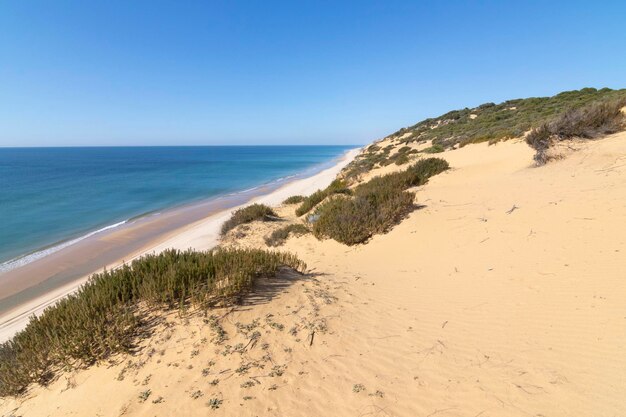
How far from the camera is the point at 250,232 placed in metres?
12.1

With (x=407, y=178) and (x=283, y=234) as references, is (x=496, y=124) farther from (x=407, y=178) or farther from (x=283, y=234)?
(x=283, y=234)

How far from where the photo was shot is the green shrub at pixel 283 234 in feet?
34.4

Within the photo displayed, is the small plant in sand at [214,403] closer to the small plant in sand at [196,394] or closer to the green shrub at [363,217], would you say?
the small plant in sand at [196,394]

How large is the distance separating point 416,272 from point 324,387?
4.00 metres

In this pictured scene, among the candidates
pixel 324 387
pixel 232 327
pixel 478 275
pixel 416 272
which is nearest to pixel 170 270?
pixel 232 327

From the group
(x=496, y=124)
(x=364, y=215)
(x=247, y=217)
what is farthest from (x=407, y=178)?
(x=496, y=124)

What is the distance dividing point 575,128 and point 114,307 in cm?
1558

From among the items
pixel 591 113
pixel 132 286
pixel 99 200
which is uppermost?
pixel 591 113

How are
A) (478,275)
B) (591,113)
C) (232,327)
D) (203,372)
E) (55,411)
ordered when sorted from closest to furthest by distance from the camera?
(55,411)
(203,372)
(232,327)
(478,275)
(591,113)

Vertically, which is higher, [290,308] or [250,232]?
[290,308]

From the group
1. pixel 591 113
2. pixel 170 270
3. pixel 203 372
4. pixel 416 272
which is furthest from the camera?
pixel 591 113

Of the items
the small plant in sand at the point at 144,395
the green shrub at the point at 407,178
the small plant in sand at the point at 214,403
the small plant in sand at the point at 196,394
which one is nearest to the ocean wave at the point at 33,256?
the small plant in sand at the point at 144,395

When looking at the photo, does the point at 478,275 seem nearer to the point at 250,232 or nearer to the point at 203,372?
the point at 203,372

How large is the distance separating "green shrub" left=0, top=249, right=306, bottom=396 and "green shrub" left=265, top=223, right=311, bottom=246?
5.16m
